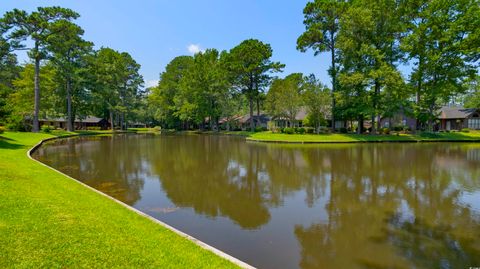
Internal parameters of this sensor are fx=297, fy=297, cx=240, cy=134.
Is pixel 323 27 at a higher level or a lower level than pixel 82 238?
higher

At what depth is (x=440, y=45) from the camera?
40219 mm

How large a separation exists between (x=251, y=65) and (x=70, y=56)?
102ft

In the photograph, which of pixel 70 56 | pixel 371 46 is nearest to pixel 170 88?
pixel 70 56

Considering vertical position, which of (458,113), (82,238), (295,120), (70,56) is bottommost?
(82,238)

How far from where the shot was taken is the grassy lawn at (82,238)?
15.1 feet

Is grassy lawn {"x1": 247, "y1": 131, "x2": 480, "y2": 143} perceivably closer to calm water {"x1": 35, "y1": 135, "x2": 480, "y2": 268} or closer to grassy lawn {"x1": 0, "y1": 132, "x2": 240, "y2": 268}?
calm water {"x1": 35, "y1": 135, "x2": 480, "y2": 268}

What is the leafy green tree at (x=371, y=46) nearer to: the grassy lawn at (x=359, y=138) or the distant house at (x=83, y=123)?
the grassy lawn at (x=359, y=138)

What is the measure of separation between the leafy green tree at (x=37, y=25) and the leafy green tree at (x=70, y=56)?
0.85 m

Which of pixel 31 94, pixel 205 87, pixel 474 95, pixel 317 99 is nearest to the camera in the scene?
pixel 317 99

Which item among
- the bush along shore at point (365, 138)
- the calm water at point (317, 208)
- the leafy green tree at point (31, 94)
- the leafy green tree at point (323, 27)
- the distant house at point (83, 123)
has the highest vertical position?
the leafy green tree at point (323, 27)

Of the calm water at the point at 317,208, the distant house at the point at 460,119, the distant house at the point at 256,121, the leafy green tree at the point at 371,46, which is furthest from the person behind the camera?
the distant house at the point at 256,121

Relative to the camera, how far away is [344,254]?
624 cm

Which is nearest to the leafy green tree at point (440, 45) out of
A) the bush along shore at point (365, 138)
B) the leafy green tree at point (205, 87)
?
the bush along shore at point (365, 138)

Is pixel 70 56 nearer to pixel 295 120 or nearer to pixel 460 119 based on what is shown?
pixel 295 120
